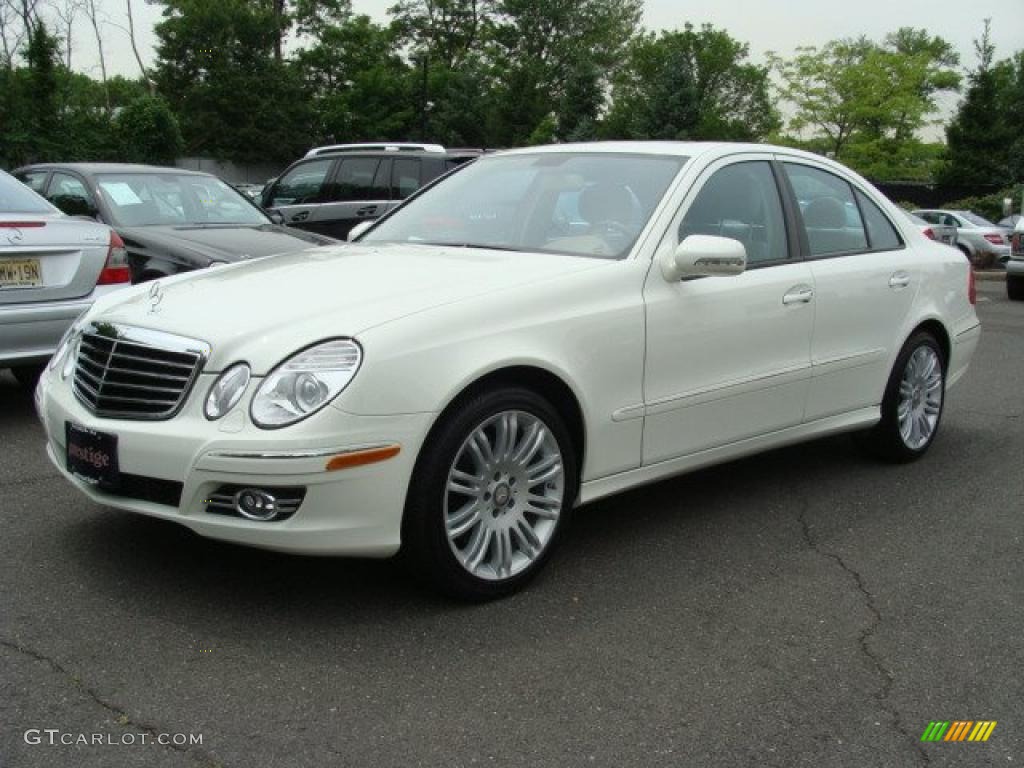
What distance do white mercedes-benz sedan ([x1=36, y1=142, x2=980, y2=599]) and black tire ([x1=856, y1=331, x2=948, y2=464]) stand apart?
0.09 feet

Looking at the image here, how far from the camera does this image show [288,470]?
3.19 meters

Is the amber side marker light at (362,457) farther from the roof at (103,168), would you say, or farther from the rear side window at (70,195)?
the roof at (103,168)

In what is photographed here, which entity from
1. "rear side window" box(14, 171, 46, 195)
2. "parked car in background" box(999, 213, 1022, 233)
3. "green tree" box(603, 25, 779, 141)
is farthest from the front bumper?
"green tree" box(603, 25, 779, 141)

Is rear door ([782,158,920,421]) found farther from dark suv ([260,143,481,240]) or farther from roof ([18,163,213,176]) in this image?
dark suv ([260,143,481,240])

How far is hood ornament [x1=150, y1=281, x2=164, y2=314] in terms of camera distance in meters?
3.78

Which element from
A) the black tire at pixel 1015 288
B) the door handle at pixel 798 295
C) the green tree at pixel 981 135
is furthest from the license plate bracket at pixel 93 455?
the green tree at pixel 981 135

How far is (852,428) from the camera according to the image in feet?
17.1

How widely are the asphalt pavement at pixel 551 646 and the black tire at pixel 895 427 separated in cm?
67

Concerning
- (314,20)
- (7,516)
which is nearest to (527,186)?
(7,516)

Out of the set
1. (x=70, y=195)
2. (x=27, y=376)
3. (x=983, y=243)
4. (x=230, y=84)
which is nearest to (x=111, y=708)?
(x=27, y=376)

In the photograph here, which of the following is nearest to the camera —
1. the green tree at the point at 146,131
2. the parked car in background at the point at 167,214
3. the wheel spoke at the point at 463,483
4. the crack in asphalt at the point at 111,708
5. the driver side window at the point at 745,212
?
the crack in asphalt at the point at 111,708

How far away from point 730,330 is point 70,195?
622cm

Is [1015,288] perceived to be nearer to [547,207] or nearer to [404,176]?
[404,176]

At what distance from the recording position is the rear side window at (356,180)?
486 inches
